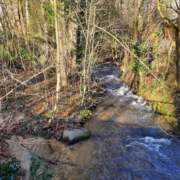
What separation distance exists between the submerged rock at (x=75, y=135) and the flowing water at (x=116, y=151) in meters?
0.26

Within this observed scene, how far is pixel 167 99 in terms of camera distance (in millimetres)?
9812

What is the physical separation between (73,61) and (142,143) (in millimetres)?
7987

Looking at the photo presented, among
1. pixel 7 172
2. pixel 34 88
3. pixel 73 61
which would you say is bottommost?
pixel 34 88

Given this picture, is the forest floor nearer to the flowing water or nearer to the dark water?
the flowing water

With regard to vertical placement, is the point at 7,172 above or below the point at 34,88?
above

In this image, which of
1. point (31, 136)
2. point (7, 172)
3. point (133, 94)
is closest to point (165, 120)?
point (133, 94)

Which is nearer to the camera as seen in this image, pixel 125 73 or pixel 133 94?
pixel 133 94

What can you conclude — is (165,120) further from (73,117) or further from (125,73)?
(125,73)

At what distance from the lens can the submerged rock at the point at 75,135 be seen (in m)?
7.01

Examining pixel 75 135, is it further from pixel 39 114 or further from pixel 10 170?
pixel 10 170

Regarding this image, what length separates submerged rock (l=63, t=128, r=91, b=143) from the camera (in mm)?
7009

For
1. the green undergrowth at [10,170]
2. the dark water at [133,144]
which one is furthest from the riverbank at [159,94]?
the green undergrowth at [10,170]

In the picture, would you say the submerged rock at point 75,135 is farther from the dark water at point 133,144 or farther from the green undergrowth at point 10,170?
the green undergrowth at point 10,170

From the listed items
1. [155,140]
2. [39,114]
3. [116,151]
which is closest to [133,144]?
[116,151]
